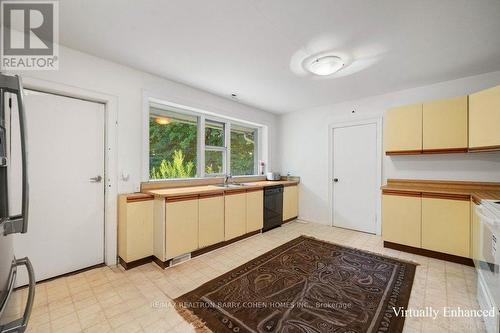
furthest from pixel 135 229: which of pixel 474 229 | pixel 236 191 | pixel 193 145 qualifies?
pixel 474 229

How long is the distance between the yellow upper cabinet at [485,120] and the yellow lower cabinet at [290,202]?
2.74 meters

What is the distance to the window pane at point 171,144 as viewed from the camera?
10.1ft

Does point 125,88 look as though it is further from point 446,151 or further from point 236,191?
point 446,151

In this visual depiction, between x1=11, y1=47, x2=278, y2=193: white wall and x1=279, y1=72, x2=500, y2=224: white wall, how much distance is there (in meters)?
2.38

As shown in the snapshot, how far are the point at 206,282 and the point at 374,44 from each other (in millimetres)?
2973

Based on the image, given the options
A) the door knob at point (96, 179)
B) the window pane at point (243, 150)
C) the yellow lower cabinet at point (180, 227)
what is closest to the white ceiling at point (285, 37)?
the door knob at point (96, 179)

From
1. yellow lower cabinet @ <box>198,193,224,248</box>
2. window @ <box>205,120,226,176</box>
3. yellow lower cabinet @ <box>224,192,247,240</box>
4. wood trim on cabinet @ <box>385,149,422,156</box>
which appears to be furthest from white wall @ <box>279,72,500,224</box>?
yellow lower cabinet @ <box>198,193,224,248</box>

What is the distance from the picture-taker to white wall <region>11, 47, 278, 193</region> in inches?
87.4

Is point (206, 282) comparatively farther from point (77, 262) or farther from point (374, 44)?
point (374, 44)

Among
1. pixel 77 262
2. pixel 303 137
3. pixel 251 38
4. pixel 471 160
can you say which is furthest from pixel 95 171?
pixel 471 160

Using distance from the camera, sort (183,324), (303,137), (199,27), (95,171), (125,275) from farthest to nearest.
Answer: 1. (303,137)
2. (95,171)
3. (125,275)
4. (199,27)
5. (183,324)

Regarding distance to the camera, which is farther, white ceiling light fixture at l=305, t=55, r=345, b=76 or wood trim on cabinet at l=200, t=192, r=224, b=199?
wood trim on cabinet at l=200, t=192, r=224, b=199

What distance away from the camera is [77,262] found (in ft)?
7.73

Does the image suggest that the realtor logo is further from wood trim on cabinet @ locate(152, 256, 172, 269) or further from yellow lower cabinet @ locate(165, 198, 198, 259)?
wood trim on cabinet @ locate(152, 256, 172, 269)
